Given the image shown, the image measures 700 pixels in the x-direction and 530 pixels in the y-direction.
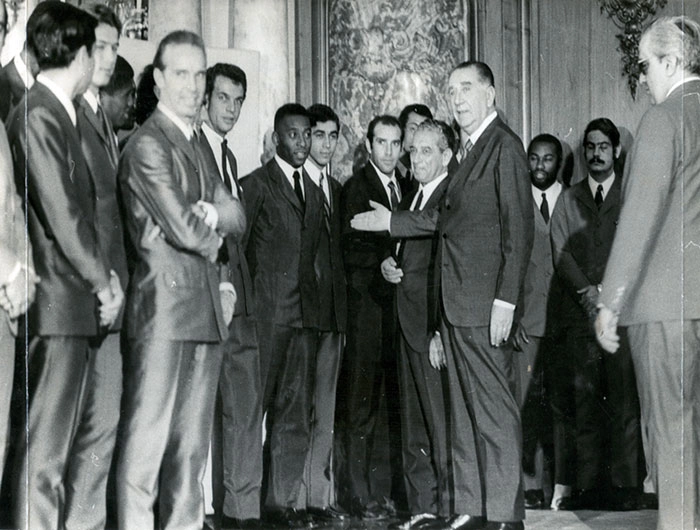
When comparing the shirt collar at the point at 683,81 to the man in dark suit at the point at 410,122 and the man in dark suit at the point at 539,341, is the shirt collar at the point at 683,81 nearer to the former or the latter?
the man in dark suit at the point at 539,341

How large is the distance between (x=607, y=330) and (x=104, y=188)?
→ 1.92 meters

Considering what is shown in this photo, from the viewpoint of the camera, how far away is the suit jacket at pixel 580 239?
14.1 ft

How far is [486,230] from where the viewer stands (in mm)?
4156

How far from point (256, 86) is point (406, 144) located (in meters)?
0.65

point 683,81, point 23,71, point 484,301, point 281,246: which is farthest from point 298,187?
point 683,81

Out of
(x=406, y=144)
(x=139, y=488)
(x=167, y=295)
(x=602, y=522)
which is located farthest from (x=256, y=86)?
(x=602, y=522)

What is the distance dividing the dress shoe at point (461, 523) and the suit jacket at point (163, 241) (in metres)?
1.18

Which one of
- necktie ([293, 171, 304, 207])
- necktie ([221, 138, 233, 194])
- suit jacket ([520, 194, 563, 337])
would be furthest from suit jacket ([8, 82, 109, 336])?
suit jacket ([520, 194, 563, 337])

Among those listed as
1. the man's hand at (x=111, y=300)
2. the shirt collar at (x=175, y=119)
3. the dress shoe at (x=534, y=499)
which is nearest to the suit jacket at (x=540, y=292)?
the dress shoe at (x=534, y=499)

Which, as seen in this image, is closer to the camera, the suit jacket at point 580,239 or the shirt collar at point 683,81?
the shirt collar at point 683,81

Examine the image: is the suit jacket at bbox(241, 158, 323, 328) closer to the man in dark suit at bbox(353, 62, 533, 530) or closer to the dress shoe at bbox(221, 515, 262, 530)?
the man in dark suit at bbox(353, 62, 533, 530)

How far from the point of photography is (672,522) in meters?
4.01

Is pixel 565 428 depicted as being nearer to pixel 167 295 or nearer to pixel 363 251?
pixel 363 251

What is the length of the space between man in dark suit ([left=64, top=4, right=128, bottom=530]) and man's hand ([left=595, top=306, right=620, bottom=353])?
5.77 feet
